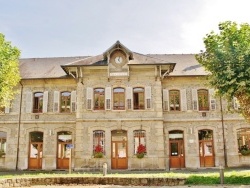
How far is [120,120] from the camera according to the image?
19797 mm

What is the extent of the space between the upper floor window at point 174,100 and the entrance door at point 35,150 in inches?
384

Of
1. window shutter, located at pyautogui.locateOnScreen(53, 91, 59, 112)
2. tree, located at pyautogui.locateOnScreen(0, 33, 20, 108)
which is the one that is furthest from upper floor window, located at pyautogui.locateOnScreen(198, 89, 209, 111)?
tree, located at pyautogui.locateOnScreen(0, 33, 20, 108)

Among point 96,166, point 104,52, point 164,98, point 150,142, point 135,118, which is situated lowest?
point 96,166

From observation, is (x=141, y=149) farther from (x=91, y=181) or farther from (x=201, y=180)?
(x=201, y=180)

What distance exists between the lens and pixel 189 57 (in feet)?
78.7

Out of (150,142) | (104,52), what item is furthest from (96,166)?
(104,52)

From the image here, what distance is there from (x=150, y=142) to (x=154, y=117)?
1.71m

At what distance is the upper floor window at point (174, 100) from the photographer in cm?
2089

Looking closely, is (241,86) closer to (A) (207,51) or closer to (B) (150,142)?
(A) (207,51)

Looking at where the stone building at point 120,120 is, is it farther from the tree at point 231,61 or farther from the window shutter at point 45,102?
the tree at point 231,61

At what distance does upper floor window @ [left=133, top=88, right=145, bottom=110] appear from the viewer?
20191 millimetres

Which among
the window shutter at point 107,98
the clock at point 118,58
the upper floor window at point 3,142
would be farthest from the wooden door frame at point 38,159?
the clock at point 118,58

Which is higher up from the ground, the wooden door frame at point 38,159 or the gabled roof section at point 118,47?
the gabled roof section at point 118,47

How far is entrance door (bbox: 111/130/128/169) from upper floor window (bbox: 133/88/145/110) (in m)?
2.08
